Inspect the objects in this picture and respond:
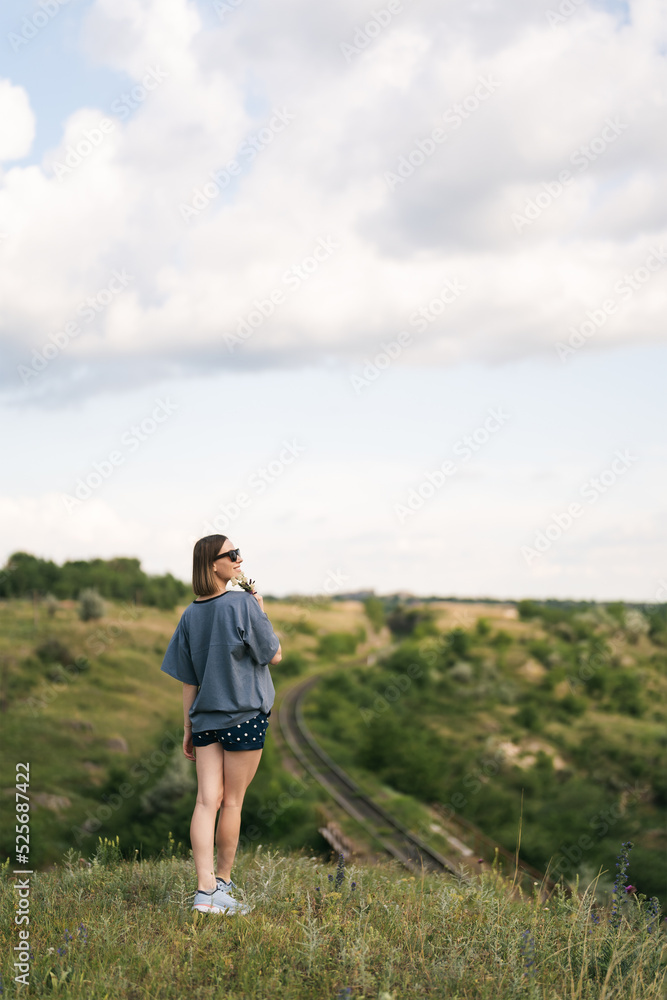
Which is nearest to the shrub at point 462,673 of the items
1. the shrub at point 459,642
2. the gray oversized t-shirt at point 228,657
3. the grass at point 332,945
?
the shrub at point 459,642

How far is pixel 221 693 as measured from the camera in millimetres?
3908

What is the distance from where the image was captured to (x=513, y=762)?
121ft

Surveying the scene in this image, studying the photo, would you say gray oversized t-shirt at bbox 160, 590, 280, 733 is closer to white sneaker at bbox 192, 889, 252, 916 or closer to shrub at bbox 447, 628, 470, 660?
white sneaker at bbox 192, 889, 252, 916

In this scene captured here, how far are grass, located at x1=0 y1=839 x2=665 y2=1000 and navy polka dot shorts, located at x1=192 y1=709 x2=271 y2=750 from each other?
806mm

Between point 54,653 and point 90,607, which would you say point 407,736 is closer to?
point 54,653

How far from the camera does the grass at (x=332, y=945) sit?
3.13 metres

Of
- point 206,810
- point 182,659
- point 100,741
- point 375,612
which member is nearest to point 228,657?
point 182,659

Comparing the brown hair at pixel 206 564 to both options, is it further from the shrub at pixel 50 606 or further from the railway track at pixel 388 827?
the shrub at pixel 50 606

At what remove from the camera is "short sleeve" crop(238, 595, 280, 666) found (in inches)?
155

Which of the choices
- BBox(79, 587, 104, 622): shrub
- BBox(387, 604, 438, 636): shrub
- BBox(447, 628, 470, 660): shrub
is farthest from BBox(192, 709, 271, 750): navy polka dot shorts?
BBox(387, 604, 438, 636): shrub

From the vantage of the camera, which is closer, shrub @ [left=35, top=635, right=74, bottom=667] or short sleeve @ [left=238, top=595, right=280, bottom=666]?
short sleeve @ [left=238, top=595, right=280, bottom=666]

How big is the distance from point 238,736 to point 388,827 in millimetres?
20573

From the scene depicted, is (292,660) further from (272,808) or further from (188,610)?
(188,610)

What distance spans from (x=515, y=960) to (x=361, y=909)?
85 cm
